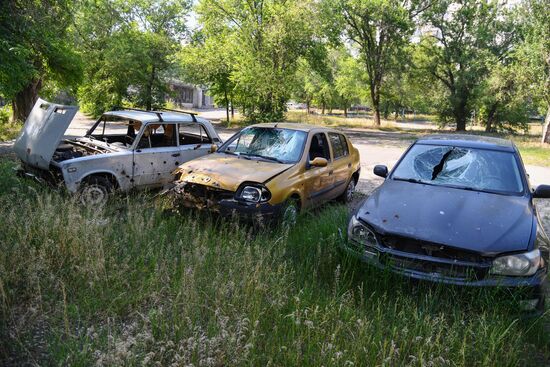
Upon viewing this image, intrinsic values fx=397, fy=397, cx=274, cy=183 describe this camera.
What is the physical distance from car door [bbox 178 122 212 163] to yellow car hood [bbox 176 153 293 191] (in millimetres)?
1522

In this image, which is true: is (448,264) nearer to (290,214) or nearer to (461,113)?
(290,214)

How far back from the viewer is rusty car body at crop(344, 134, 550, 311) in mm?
3500

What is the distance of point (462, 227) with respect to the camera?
377 cm

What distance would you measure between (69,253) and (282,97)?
20420 millimetres

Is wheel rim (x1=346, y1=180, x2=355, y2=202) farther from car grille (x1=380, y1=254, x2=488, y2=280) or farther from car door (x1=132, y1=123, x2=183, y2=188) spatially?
car grille (x1=380, y1=254, x2=488, y2=280)

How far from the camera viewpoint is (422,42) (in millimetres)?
34875

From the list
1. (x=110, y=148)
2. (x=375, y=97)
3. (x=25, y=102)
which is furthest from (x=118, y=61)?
(x=375, y=97)

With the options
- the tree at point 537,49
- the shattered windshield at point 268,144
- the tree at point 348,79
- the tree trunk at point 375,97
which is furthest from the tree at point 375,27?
the shattered windshield at point 268,144

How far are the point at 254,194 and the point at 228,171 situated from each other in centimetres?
57

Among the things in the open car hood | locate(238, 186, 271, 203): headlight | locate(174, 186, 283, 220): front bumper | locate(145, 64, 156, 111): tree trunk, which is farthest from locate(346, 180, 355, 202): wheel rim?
locate(145, 64, 156, 111): tree trunk

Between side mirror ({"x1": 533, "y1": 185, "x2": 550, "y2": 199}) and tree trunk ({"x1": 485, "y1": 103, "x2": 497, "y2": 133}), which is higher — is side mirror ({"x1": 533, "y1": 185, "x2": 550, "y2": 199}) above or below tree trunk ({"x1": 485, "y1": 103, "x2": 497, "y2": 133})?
below

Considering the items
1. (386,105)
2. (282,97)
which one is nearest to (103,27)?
(282,97)

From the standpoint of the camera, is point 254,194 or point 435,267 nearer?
point 435,267

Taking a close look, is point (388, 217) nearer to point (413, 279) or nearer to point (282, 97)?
point (413, 279)
